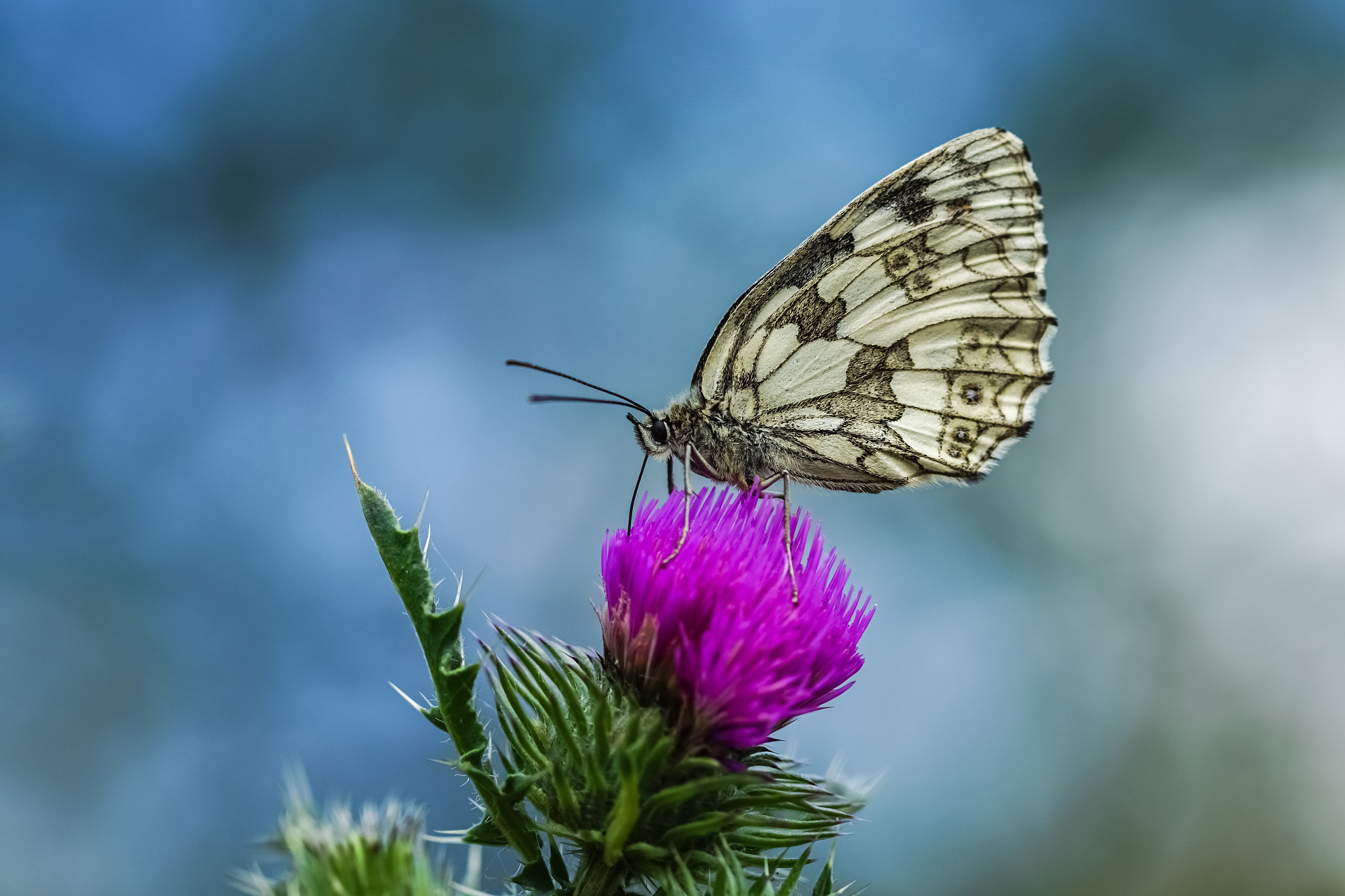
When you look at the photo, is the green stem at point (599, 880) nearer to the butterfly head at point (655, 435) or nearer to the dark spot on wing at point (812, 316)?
the butterfly head at point (655, 435)

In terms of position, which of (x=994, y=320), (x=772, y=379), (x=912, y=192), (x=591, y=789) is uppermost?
(x=912, y=192)

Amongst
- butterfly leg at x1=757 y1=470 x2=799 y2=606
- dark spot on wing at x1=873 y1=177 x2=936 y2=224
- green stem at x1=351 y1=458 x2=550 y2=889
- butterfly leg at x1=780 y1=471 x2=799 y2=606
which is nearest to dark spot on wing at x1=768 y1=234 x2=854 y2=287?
dark spot on wing at x1=873 y1=177 x2=936 y2=224

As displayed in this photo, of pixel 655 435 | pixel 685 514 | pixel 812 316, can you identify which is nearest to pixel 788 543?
pixel 685 514

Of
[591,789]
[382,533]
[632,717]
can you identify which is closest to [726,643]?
[632,717]

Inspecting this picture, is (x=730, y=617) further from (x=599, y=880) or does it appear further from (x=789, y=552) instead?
(x=599, y=880)

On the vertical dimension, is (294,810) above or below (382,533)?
below

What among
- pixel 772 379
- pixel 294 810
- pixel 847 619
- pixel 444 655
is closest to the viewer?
pixel 294 810

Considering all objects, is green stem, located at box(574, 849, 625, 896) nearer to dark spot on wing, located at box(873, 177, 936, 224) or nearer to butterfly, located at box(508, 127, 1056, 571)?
butterfly, located at box(508, 127, 1056, 571)

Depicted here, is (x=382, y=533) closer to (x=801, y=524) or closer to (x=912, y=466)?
(x=801, y=524)

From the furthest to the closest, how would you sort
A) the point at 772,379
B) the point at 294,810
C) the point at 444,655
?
the point at 772,379 < the point at 444,655 < the point at 294,810
